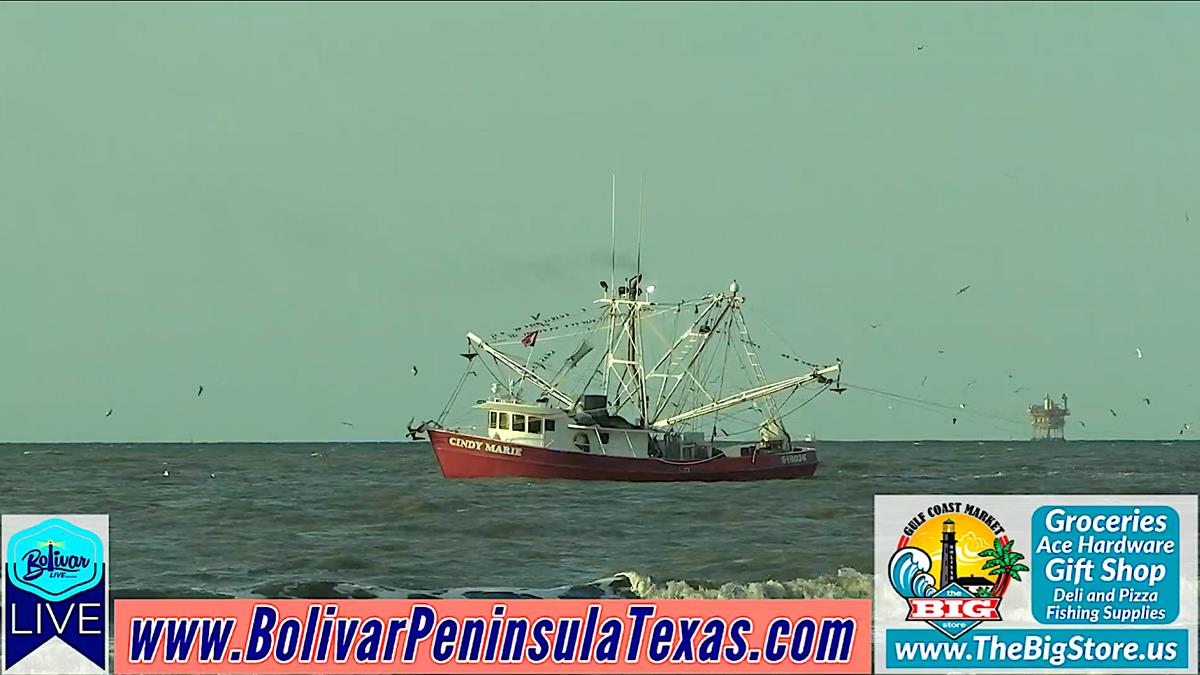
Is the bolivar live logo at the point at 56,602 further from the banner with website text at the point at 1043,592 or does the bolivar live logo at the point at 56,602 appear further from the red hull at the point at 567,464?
the red hull at the point at 567,464

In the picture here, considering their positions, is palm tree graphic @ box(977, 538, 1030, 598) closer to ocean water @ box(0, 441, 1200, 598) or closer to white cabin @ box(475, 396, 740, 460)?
ocean water @ box(0, 441, 1200, 598)

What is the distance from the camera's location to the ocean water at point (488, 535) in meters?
27.3

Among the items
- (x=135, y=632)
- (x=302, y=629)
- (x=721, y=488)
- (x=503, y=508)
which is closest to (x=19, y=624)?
(x=135, y=632)

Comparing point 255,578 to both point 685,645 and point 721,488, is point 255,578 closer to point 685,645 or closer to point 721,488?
point 685,645

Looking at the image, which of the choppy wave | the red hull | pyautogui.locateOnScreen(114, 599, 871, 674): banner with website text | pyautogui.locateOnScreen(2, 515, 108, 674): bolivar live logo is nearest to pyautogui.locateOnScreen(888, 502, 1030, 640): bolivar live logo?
pyautogui.locateOnScreen(114, 599, 871, 674): banner with website text

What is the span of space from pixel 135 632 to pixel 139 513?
102 ft

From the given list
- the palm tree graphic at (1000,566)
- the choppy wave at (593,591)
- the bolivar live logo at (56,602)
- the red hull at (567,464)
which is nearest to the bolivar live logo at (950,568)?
the palm tree graphic at (1000,566)

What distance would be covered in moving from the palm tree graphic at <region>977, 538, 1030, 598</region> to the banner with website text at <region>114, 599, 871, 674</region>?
168cm

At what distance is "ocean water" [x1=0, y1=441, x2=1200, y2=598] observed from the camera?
2727cm

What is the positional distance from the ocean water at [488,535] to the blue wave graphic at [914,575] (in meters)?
9.34

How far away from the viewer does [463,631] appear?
18.0 m

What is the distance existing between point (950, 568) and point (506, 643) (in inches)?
199

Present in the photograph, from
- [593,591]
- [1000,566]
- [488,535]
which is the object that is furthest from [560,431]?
[1000,566]

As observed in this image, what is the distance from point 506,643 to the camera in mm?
17141
